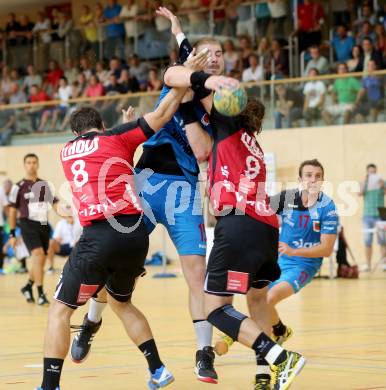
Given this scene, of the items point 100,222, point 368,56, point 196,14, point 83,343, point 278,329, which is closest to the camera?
point 100,222

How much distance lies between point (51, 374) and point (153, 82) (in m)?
19.8

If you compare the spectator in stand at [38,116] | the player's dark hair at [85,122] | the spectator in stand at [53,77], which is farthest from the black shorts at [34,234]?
the spectator in stand at [53,77]

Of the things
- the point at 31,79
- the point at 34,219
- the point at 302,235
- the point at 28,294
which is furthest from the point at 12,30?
the point at 302,235

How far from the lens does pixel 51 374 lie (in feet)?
22.9

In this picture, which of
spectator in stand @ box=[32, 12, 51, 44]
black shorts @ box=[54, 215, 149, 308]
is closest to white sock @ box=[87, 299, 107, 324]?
black shorts @ box=[54, 215, 149, 308]

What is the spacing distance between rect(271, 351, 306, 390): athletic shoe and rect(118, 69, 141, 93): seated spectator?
2044 centimetres

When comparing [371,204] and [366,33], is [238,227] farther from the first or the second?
[366,33]

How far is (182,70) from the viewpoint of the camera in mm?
7207

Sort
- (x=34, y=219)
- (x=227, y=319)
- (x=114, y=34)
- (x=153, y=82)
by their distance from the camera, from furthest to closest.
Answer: (x=114, y=34)
(x=153, y=82)
(x=34, y=219)
(x=227, y=319)

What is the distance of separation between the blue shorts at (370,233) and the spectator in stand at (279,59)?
4162 mm

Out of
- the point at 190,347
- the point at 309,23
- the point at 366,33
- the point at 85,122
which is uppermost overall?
the point at 309,23

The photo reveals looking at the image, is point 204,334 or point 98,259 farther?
point 204,334

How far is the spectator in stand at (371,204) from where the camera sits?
22297mm

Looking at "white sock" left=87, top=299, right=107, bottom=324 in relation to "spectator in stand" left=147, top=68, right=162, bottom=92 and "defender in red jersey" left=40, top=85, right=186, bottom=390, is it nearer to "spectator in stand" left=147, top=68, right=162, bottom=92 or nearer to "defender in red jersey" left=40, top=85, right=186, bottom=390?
"defender in red jersey" left=40, top=85, right=186, bottom=390
